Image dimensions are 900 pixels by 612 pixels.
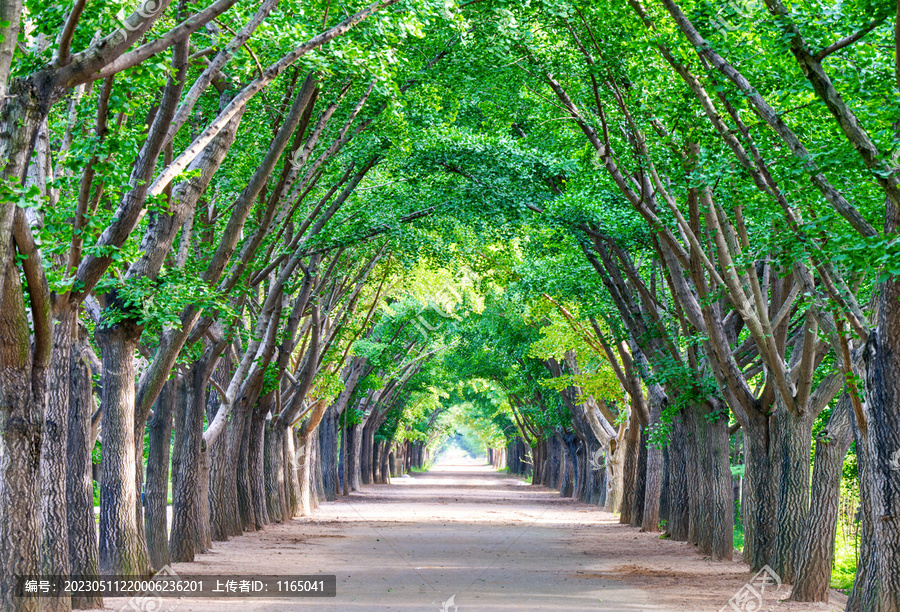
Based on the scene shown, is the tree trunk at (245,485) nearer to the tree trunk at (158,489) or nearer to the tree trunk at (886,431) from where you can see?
the tree trunk at (158,489)

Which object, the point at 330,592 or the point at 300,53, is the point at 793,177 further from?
the point at 330,592

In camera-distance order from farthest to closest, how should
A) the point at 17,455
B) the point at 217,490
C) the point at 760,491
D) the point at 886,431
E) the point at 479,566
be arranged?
the point at 217,490 < the point at 479,566 < the point at 760,491 < the point at 886,431 < the point at 17,455

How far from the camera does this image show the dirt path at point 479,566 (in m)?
10.6

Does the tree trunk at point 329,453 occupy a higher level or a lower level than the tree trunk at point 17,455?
lower

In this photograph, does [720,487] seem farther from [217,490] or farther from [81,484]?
[81,484]

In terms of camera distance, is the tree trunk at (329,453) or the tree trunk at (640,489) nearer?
the tree trunk at (640,489)

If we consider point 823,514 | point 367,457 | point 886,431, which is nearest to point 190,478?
point 823,514

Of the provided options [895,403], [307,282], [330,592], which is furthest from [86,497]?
[895,403]

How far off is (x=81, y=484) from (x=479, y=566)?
6.88 metres

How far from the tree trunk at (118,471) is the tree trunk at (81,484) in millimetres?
235

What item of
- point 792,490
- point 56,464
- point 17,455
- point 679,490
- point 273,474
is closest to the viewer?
point 17,455

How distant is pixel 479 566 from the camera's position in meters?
14.6

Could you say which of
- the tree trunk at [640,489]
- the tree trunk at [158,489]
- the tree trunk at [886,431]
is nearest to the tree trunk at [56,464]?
the tree trunk at [158,489]

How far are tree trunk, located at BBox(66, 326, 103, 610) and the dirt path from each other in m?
0.56
